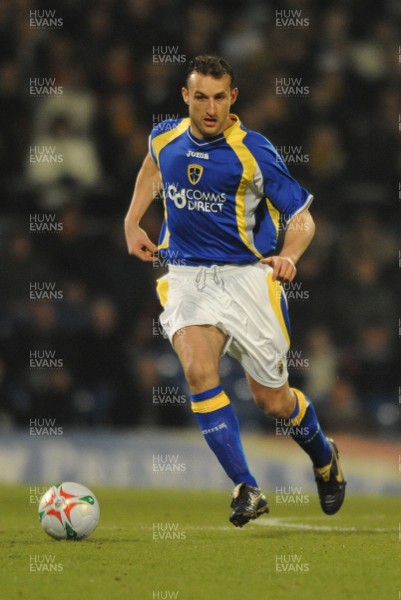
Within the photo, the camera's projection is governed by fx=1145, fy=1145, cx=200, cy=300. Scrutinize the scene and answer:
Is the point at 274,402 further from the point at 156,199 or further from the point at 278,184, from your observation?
the point at 156,199

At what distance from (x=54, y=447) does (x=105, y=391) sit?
2.33ft

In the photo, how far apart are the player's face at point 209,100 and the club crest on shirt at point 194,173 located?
187 millimetres

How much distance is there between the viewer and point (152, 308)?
11.3 metres

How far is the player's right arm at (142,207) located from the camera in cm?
661

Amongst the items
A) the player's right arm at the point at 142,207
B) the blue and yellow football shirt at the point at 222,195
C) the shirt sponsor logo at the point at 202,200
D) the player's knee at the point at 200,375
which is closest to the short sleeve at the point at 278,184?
the blue and yellow football shirt at the point at 222,195

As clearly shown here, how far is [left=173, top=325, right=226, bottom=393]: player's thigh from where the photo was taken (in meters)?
6.00

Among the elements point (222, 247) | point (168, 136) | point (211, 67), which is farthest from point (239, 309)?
point (211, 67)

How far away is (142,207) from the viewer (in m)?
6.82

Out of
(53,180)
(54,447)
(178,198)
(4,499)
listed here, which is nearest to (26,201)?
(53,180)

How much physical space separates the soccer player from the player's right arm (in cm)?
1

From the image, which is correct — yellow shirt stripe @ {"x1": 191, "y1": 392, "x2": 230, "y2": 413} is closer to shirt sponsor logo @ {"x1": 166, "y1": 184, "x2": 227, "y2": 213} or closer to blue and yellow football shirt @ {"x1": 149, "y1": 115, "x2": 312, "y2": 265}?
blue and yellow football shirt @ {"x1": 149, "y1": 115, "x2": 312, "y2": 265}

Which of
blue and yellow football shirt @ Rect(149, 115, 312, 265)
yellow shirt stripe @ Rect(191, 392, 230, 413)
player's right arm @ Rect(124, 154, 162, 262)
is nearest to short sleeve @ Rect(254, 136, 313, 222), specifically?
blue and yellow football shirt @ Rect(149, 115, 312, 265)

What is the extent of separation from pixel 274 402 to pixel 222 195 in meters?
1.21

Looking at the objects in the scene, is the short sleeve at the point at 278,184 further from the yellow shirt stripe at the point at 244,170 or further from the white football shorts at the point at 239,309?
the white football shorts at the point at 239,309
